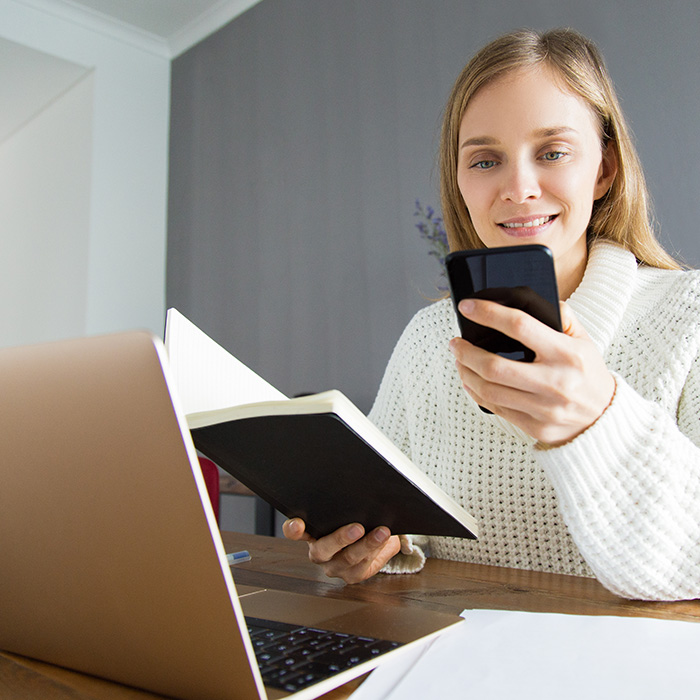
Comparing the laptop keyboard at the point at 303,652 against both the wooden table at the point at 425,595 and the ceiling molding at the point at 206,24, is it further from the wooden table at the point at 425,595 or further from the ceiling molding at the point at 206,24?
the ceiling molding at the point at 206,24

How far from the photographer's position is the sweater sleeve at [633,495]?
0.58m

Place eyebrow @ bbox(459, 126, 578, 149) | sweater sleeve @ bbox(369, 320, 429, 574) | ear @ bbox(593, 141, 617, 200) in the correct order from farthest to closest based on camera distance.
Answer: sweater sleeve @ bbox(369, 320, 429, 574), ear @ bbox(593, 141, 617, 200), eyebrow @ bbox(459, 126, 578, 149)

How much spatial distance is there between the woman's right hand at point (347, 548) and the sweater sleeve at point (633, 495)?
0.21 meters

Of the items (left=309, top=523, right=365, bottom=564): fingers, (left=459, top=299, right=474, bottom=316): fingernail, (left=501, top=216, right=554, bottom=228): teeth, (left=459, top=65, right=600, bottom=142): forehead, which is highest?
(left=459, top=65, right=600, bottom=142): forehead

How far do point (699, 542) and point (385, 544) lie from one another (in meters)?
0.31

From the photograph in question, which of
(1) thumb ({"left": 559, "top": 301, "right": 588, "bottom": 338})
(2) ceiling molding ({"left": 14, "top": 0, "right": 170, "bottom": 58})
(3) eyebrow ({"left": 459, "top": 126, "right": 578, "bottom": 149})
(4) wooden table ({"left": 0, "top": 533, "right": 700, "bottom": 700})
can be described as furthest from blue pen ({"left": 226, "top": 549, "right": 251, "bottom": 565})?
(2) ceiling molding ({"left": 14, "top": 0, "right": 170, "bottom": 58})

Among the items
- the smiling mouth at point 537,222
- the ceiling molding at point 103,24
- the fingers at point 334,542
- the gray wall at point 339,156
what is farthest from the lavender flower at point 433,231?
the ceiling molding at point 103,24

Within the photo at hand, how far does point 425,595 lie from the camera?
26.6 inches

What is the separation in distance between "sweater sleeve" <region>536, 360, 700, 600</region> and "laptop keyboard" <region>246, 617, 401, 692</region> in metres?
0.22

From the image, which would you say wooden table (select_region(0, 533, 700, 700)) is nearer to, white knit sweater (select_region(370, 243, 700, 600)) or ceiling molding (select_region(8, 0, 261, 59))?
white knit sweater (select_region(370, 243, 700, 600))

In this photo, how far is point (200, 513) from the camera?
34cm

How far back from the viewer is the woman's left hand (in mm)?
528

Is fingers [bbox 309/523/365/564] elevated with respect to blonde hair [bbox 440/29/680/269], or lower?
lower

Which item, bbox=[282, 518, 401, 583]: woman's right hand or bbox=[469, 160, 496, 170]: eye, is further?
bbox=[469, 160, 496, 170]: eye
